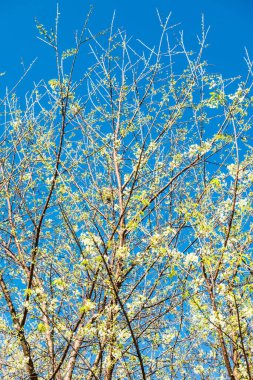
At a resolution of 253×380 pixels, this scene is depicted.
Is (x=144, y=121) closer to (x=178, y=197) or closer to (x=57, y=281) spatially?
(x=178, y=197)

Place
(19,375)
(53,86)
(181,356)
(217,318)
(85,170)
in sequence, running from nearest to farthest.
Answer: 1. (217,318)
2. (53,86)
3. (19,375)
4. (85,170)
5. (181,356)

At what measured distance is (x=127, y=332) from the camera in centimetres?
412

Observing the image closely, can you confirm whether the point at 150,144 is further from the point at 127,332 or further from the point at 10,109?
the point at 127,332

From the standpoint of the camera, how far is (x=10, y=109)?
5.40 metres

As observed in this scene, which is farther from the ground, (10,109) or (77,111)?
(10,109)

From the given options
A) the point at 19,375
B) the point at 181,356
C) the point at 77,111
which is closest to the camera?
the point at 77,111

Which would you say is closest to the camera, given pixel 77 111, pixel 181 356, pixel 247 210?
pixel 247 210

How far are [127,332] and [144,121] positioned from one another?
287cm

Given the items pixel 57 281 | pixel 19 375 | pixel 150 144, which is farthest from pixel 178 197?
pixel 19 375

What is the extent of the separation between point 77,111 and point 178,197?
199 centimetres

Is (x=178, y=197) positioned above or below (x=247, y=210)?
above

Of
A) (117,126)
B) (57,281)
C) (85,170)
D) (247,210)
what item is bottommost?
(57,281)

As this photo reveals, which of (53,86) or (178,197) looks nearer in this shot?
(53,86)

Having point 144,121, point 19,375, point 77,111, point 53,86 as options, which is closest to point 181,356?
point 19,375
